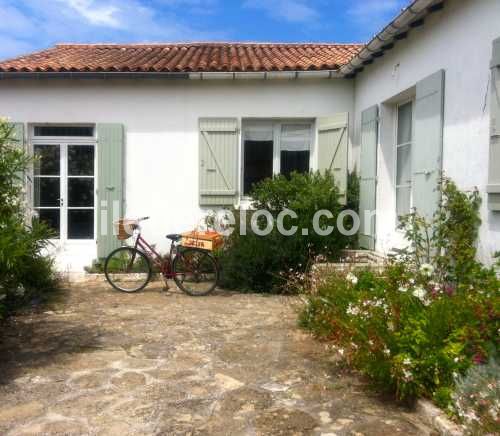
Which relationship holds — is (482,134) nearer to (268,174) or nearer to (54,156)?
(268,174)

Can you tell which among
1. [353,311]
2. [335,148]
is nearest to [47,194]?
[335,148]

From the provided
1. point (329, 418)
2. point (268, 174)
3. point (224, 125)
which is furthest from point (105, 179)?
point (329, 418)

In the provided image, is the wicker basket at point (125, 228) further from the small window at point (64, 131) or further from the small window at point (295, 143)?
the small window at point (295, 143)

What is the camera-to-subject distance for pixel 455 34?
5035 millimetres

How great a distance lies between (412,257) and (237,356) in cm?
246

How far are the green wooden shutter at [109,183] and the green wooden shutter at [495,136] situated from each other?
5.60 m

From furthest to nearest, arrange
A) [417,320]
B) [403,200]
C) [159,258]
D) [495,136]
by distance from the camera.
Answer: [159,258]
[403,200]
[495,136]
[417,320]

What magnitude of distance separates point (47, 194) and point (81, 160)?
2.68 ft

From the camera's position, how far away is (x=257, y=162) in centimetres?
841

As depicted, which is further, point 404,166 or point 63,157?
point 63,157

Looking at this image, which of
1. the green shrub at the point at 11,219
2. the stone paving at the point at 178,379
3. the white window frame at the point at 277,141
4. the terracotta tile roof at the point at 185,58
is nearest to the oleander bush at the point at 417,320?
the stone paving at the point at 178,379

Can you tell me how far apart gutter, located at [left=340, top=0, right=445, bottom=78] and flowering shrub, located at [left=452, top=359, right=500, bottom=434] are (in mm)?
3878

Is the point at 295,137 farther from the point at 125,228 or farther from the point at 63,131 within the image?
the point at 63,131

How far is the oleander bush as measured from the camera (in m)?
3.01
